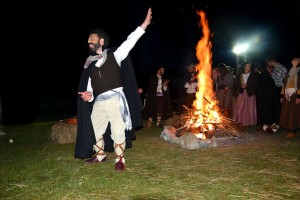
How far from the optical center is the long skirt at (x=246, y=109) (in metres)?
9.61

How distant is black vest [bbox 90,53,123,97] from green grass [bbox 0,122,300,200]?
57.0 inches

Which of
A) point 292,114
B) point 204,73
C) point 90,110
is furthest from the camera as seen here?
point 204,73

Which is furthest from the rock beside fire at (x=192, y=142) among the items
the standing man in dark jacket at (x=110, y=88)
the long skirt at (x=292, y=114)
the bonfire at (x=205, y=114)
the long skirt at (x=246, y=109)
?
the long skirt at (x=246, y=109)

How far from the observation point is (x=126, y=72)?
5.55 metres

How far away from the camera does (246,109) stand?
964cm

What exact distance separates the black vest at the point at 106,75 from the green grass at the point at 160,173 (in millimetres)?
1447

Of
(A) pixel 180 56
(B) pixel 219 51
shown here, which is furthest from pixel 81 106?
(A) pixel 180 56

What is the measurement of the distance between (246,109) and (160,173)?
540 centimetres

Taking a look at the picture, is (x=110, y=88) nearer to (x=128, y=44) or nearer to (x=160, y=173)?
(x=128, y=44)

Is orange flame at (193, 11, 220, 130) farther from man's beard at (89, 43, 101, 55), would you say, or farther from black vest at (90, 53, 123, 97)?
man's beard at (89, 43, 101, 55)

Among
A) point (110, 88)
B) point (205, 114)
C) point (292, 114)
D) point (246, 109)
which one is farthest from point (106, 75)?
point (246, 109)

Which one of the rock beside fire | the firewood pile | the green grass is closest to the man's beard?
the green grass

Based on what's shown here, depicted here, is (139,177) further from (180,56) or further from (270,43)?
(180,56)

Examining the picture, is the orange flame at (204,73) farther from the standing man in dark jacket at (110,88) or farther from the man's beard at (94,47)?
the man's beard at (94,47)
